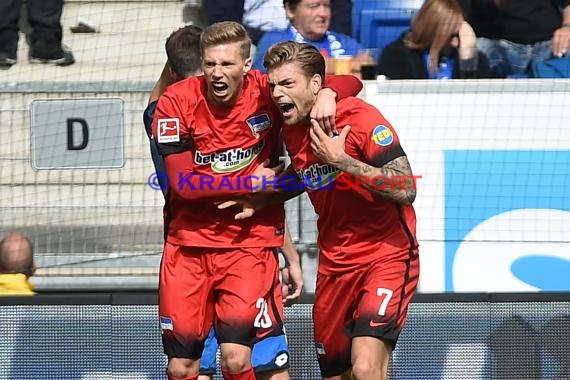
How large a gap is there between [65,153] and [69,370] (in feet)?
5.13

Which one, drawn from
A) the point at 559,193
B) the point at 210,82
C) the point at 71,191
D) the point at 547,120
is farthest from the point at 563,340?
the point at 71,191

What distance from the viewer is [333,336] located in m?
4.63

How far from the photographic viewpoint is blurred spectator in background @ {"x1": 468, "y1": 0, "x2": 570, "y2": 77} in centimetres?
673

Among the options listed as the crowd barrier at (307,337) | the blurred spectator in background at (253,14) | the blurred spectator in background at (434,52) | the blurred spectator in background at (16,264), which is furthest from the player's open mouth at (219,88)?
the blurred spectator in background at (253,14)

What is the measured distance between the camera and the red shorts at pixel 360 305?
4.33m

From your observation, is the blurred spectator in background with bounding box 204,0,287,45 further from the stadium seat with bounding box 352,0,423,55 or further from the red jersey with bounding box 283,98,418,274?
the red jersey with bounding box 283,98,418,274

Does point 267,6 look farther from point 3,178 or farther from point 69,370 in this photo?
point 69,370

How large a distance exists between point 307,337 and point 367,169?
1.51 meters

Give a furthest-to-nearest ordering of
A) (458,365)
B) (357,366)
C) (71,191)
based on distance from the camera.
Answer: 1. (71,191)
2. (458,365)
3. (357,366)

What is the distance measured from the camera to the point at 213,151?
14.6ft

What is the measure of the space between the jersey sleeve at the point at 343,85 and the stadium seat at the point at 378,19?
7.63 feet

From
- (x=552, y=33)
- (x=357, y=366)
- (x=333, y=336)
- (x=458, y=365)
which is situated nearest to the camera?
(x=357, y=366)

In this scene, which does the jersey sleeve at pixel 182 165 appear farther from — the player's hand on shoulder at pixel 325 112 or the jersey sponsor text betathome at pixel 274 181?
the player's hand on shoulder at pixel 325 112

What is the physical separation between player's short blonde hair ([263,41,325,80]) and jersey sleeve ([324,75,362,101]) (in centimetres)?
18
